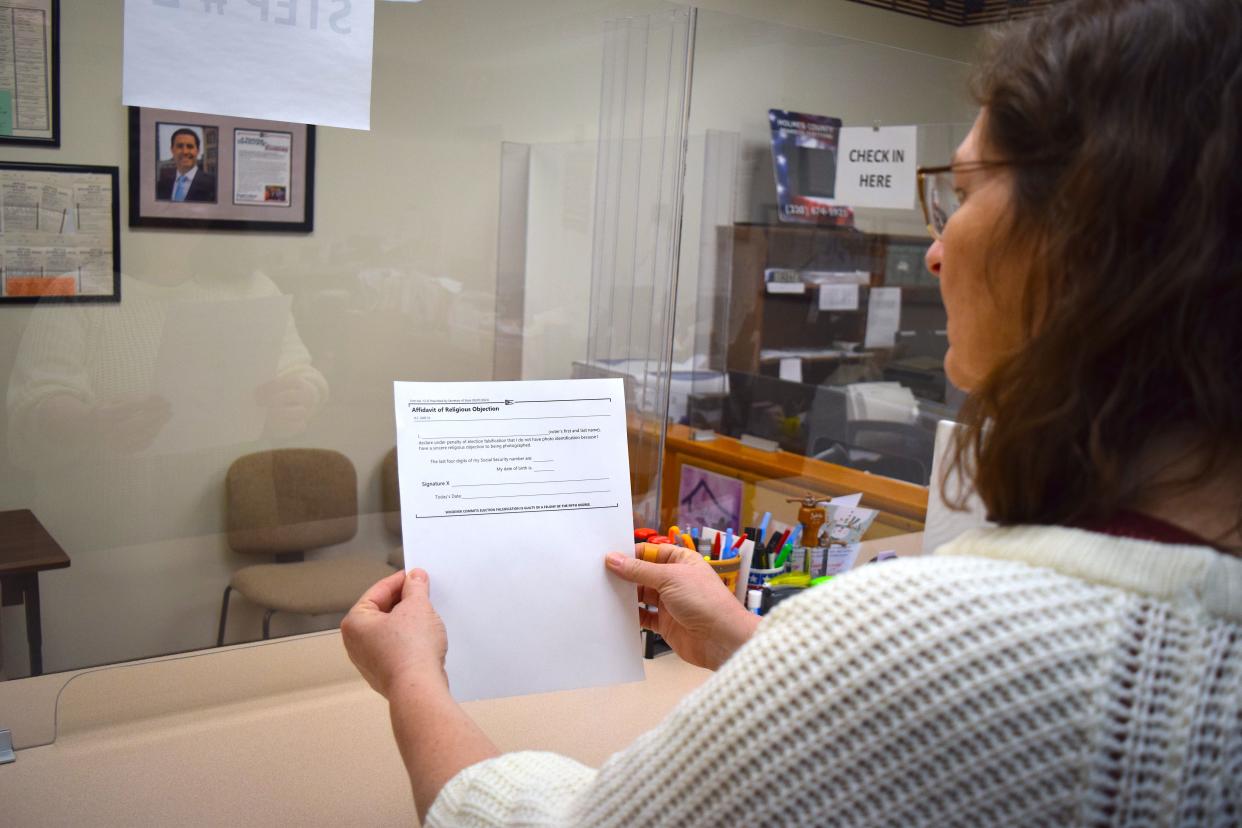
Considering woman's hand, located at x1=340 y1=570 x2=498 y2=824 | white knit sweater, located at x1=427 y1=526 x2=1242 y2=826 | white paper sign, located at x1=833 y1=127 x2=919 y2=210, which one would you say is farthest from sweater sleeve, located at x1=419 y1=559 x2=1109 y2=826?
white paper sign, located at x1=833 y1=127 x2=919 y2=210

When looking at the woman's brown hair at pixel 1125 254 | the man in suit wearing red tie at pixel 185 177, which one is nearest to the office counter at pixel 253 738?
the man in suit wearing red tie at pixel 185 177

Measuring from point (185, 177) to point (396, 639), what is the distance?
0.71 metres

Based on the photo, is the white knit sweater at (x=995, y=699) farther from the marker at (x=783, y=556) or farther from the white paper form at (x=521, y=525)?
the marker at (x=783, y=556)

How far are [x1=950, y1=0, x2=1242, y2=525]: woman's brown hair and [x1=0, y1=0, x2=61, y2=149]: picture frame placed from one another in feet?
3.30

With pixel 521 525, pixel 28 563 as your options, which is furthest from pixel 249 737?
pixel 521 525

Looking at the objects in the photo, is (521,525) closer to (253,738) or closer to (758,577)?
(253,738)

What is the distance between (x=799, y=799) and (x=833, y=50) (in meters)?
1.91

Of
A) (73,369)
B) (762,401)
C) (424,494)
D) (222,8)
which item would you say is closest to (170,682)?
(73,369)

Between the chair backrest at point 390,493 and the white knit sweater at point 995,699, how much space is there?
3.03 feet

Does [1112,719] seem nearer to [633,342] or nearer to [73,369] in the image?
[73,369]

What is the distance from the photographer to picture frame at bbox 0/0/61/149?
1107 mm

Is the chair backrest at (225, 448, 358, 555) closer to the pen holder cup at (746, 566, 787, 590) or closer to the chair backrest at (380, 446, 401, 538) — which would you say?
the chair backrest at (380, 446, 401, 538)

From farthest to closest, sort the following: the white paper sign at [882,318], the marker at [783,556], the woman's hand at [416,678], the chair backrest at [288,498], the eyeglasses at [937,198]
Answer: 1. the white paper sign at [882,318]
2. the marker at [783,556]
3. the chair backrest at [288,498]
4. the eyeglasses at [937,198]
5. the woman's hand at [416,678]

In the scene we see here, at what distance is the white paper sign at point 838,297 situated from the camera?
2.65 meters
